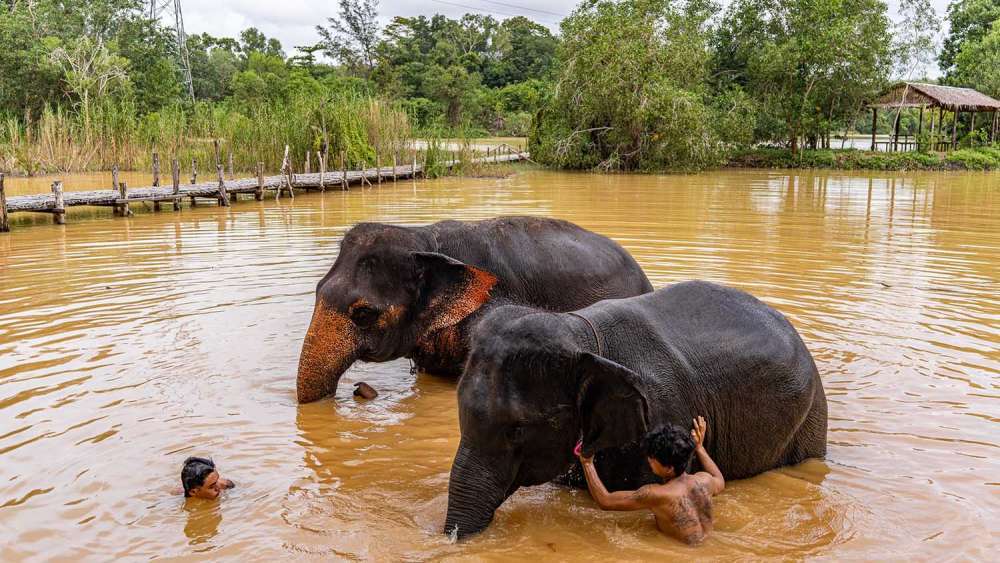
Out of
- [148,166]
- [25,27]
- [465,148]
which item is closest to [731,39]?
[465,148]

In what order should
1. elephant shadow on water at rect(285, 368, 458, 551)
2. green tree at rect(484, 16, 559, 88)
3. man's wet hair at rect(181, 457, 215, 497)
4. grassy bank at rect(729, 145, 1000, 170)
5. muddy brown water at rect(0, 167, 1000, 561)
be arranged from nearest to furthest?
muddy brown water at rect(0, 167, 1000, 561) < elephant shadow on water at rect(285, 368, 458, 551) < man's wet hair at rect(181, 457, 215, 497) < grassy bank at rect(729, 145, 1000, 170) < green tree at rect(484, 16, 559, 88)

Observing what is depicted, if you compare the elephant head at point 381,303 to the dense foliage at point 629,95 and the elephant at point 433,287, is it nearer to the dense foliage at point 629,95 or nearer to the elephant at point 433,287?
the elephant at point 433,287

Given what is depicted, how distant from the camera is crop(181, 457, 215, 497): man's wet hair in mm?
4484

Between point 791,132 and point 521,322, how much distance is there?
4197 centimetres

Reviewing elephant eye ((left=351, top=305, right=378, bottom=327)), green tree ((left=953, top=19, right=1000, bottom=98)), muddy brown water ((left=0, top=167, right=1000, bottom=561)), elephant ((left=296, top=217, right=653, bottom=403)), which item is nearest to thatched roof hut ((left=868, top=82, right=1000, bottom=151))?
green tree ((left=953, top=19, right=1000, bottom=98))

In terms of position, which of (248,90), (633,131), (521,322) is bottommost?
(521,322)

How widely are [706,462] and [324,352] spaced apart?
9.19 feet

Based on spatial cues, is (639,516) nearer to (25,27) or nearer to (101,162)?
(101,162)

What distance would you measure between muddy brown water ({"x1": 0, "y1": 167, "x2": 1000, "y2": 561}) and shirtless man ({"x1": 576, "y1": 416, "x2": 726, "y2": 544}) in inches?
4.5

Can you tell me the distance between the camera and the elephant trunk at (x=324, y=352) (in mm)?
5816

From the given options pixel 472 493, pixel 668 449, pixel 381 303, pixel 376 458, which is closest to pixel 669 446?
pixel 668 449

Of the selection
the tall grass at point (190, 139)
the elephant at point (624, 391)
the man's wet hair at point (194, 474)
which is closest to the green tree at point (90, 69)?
the tall grass at point (190, 139)

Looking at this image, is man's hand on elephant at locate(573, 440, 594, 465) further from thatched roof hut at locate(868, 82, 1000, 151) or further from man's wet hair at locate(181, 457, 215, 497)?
thatched roof hut at locate(868, 82, 1000, 151)

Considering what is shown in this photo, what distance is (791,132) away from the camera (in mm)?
42438
